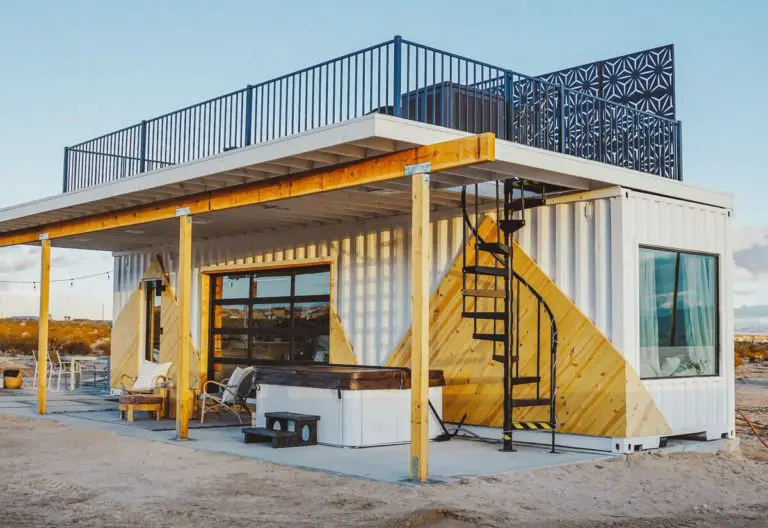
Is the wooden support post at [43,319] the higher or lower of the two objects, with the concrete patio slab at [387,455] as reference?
higher

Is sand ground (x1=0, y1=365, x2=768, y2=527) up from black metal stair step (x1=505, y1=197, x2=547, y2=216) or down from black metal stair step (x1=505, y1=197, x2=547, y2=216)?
down

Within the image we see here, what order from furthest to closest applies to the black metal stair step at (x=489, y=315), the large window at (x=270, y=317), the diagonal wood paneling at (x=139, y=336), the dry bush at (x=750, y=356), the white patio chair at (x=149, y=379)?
the dry bush at (x=750, y=356) → the diagonal wood paneling at (x=139, y=336) → the large window at (x=270, y=317) → the white patio chair at (x=149, y=379) → the black metal stair step at (x=489, y=315)

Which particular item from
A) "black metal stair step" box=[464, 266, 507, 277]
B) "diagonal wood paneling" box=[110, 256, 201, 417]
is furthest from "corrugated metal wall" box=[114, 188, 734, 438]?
"diagonal wood paneling" box=[110, 256, 201, 417]

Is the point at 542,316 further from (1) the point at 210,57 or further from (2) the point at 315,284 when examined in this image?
(1) the point at 210,57

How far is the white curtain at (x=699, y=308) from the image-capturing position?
444 inches

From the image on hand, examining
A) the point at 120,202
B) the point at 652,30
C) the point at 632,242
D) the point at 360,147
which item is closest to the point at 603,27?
the point at 652,30

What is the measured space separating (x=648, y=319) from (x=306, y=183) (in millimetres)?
4194

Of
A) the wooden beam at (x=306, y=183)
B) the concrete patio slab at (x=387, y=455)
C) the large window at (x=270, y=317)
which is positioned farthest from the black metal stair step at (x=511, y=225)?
the large window at (x=270, y=317)

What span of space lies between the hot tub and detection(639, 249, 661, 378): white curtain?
2.51m

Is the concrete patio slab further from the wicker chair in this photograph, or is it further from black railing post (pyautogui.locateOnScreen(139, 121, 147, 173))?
black railing post (pyautogui.locateOnScreen(139, 121, 147, 173))

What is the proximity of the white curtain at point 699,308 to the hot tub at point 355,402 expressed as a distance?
3132 mm

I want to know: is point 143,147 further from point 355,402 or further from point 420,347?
point 420,347

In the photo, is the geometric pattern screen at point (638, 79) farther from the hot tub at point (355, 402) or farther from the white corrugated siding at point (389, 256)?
the hot tub at point (355, 402)

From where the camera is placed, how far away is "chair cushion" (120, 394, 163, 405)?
13188 mm
